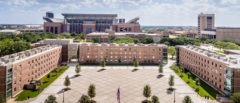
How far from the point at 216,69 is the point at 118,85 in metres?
24.3

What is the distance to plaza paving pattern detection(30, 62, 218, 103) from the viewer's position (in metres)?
44.5

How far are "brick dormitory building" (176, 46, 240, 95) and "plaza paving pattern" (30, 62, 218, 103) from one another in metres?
6.35

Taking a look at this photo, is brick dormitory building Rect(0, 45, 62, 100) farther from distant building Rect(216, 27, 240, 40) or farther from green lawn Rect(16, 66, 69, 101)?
distant building Rect(216, 27, 240, 40)

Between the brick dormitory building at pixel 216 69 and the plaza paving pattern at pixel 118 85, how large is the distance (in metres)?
6.35

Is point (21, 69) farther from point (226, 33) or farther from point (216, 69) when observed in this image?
point (226, 33)

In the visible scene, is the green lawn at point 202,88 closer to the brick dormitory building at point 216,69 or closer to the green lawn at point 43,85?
the brick dormitory building at point 216,69

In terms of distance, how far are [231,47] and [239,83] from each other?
76.4 m

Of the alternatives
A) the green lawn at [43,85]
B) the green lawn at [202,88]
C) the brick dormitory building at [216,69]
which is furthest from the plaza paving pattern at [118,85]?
the brick dormitory building at [216,69]

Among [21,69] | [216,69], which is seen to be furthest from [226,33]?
[21,69]

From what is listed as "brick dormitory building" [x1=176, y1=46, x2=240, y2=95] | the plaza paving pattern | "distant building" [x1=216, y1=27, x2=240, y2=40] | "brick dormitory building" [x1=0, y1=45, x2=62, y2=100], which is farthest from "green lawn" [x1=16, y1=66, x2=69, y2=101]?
"distant building" [x1=216, y1=27, x2=240, y2=40]

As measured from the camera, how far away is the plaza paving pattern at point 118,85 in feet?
146

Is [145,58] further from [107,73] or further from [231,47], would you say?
[231,47]

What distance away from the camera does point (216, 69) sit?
51375 mm

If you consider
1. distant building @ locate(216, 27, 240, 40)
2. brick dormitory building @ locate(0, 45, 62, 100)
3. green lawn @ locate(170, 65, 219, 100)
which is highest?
distant building @ locate(216, 27, 240, 40)
